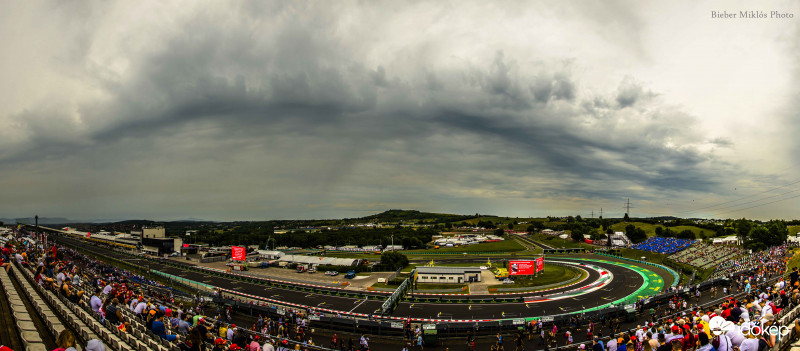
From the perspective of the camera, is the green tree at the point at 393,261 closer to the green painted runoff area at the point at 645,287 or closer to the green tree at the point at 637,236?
the green painted runoff area at the point at 645,287

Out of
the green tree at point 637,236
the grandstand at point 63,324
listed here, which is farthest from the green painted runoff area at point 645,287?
the green tree at point 637,236

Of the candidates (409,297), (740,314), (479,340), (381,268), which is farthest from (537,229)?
(740,314)

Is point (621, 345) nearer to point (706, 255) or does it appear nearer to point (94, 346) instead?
point (94, 346)

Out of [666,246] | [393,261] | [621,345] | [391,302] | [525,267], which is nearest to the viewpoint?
[621,345]

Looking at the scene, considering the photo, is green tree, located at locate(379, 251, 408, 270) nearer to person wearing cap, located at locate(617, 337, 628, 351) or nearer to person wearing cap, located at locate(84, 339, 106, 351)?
person wearing cap, located at locate(617, 337, 628, 351)

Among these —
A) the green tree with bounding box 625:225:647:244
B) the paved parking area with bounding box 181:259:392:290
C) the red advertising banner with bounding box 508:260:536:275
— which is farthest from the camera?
the green tree with bounding box 625:225:647:244

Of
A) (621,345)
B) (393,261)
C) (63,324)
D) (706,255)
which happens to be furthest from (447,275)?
(706,255)

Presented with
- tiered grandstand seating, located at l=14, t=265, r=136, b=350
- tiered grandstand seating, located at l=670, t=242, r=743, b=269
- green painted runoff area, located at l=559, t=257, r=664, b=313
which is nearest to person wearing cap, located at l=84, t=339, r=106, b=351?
tiered grandstand seating, located at l=14, t=265, r=136, b=350

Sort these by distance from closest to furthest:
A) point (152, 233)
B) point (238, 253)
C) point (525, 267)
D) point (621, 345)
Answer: point (621, 345) → point (525, 267) → point (238, 253) → point (152, 233)
